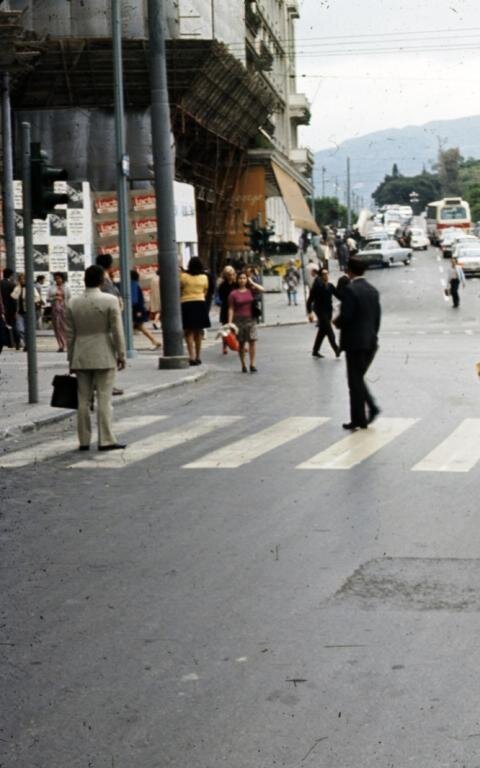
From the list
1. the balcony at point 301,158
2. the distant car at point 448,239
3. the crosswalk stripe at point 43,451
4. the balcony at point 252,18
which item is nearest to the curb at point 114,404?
the crosswalk stripe at point 43,451

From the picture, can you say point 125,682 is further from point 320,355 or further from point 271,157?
point 271,157

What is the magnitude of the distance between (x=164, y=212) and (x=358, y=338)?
9998mm

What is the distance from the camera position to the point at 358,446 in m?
14.5

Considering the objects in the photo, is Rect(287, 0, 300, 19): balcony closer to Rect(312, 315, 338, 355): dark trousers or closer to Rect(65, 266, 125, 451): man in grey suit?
Rect(312, 315, 338, 355): dark trousers

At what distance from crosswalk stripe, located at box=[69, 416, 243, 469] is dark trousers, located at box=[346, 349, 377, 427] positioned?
1571 mm

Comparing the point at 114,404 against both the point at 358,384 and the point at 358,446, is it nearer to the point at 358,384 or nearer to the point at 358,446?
the point at 358,384

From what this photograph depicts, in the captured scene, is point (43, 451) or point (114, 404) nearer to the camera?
point (43, 451)

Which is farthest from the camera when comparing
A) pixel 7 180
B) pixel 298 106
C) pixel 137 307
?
pixel 298 106

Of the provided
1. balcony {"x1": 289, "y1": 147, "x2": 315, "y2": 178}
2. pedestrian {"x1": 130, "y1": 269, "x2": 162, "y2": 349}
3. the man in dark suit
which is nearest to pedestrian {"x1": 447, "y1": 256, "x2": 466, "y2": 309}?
pedestrian {"x1": 130, "y1": 269, "x2": 162, "y2": 349}

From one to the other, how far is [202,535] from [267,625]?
2.60 metres

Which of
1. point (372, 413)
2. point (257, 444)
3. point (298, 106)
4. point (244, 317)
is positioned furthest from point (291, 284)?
point (298, 106)

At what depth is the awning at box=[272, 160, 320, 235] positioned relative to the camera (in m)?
64.8

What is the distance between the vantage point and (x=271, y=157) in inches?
2482

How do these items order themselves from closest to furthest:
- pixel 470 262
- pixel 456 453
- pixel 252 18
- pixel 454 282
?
1. pixel 456 453
2. pixel 454 282
3. pixel 470 262
4. pixel 252 18
